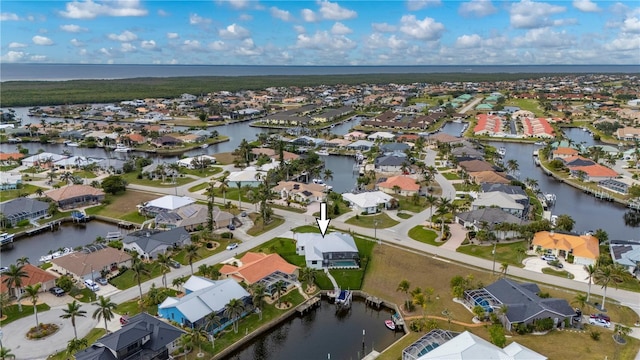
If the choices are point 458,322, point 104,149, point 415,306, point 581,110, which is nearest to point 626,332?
point 458,322

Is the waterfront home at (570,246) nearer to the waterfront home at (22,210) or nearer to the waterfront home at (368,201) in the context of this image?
the waterfront home at (368,201)

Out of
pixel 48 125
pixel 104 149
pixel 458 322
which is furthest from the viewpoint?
pixel 48 125

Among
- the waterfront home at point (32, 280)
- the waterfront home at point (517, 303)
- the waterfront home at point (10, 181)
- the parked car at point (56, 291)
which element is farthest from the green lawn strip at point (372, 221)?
the waterfront home at point (10, 181)

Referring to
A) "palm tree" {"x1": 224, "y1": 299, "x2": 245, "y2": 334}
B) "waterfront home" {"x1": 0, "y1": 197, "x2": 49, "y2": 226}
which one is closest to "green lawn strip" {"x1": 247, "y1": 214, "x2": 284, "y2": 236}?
"palm tree" {"x1": 224, "y1": 299, "x2": 245, "y2": 334}

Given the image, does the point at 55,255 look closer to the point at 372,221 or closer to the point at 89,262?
the point at 89,262

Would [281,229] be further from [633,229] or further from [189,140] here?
[189,140]

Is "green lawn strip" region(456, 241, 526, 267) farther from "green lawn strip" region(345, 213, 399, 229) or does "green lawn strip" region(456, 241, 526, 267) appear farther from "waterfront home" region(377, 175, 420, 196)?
"waterfront home" region(377, 175, 420, 196)

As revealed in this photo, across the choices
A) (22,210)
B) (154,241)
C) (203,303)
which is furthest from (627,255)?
(22,210)
